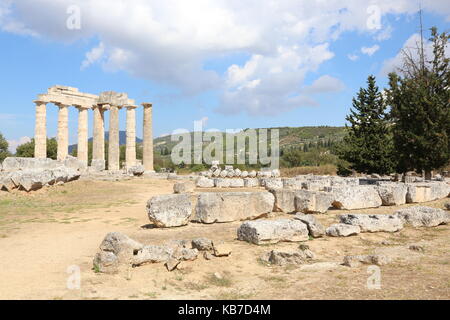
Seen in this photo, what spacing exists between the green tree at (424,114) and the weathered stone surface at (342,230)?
1420cm

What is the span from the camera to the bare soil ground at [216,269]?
5.14 meters

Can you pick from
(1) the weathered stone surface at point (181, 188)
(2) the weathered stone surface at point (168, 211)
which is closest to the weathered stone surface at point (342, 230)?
(2) the weathered stone surface at point (168, 211)

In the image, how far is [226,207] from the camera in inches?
412

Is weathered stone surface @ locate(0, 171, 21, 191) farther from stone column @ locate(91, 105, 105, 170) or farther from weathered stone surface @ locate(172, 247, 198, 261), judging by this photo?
stone column @ locate(91, 105, 105, 170)

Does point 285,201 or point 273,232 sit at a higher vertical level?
point 285,201

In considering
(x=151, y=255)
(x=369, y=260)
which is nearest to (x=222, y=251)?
(x=151, y=255)

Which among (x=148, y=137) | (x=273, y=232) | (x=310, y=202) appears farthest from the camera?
(x=148, y=137)

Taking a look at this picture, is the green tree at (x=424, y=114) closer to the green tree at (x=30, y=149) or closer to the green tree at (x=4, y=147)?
the green tree at (x=30, y=149)

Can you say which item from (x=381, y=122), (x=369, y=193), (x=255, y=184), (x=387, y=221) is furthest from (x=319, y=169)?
(x=387, y=221)

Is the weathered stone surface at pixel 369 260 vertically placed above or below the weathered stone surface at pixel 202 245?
below

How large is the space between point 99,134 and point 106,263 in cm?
2881

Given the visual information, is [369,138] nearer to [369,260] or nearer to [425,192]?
[425,192]
